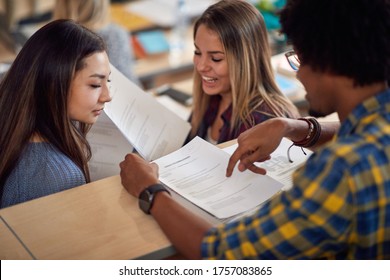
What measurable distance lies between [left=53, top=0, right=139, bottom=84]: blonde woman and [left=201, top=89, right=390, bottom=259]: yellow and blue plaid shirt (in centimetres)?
190

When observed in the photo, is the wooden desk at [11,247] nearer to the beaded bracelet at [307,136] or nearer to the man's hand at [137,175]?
the man's hand at [137,175]

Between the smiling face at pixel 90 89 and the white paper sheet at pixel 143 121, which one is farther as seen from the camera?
the white paper sheet at pixel 143 121

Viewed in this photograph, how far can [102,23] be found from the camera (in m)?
3.01

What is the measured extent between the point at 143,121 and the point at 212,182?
1.57 feet

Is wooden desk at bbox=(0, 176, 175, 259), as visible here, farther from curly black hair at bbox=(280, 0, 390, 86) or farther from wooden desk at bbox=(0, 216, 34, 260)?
curly black hair at bbox=(280, 0, 390, 86)

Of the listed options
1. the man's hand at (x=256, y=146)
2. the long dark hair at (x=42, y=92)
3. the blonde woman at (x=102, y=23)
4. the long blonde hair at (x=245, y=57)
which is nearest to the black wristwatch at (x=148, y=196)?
the man's hand at (x=256, y=146)

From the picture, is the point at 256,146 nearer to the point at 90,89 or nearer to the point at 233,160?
the point at 233,160

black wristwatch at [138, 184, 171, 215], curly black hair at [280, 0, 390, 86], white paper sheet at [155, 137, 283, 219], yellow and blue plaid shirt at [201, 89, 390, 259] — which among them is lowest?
white paper sheet at [155, 137, 283, 219]

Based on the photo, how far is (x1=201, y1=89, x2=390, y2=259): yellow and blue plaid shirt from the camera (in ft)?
3.57

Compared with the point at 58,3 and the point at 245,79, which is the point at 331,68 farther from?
the point at 58,3

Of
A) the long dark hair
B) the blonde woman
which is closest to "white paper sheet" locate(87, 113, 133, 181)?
the long dark hair

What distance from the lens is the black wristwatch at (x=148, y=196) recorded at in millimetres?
1413

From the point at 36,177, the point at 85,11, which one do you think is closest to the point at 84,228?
the point at 36,177

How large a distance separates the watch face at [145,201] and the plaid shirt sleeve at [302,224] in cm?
23
